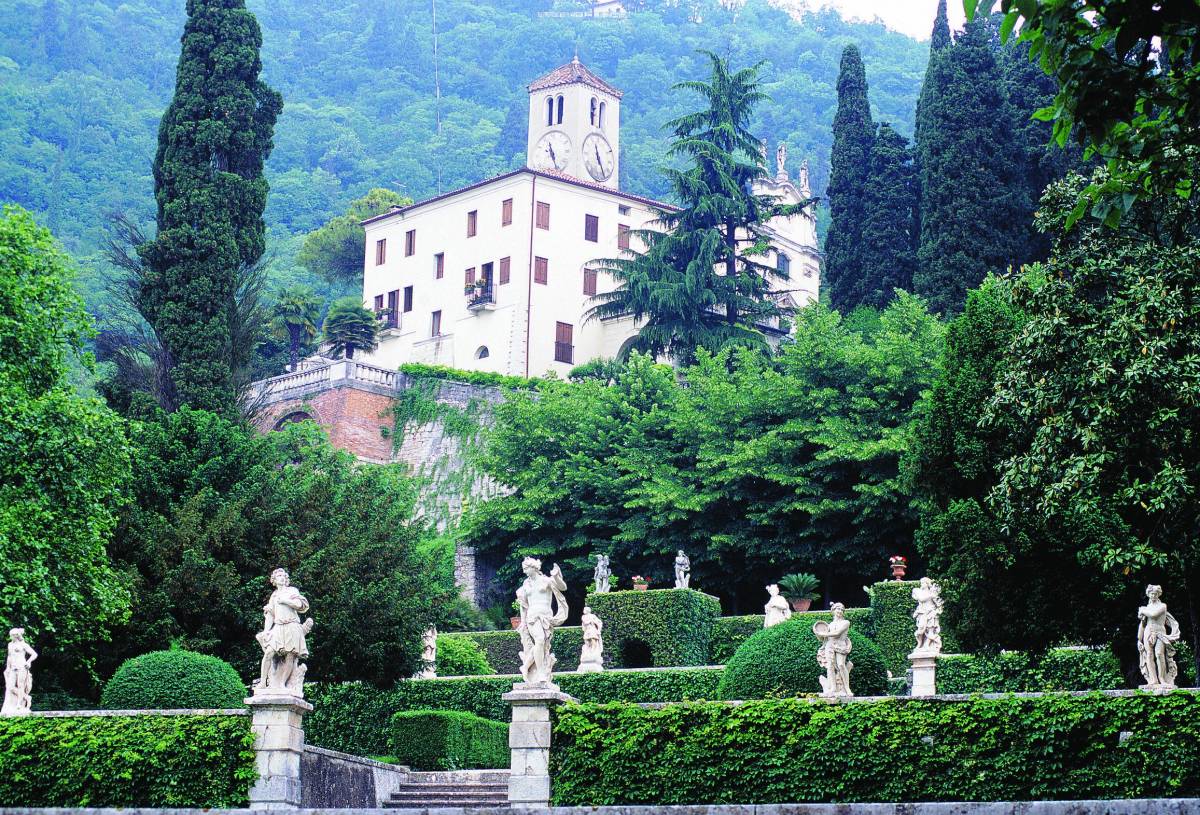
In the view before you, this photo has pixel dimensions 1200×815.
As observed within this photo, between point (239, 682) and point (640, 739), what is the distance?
7274 mm

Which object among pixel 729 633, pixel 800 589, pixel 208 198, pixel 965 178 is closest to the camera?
pixel 208 198

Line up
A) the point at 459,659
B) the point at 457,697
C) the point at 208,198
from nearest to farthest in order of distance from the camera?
the point at 457,697
the point at 208,198
the point at 459,659

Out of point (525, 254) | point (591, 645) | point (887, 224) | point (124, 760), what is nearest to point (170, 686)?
point (124, 760)

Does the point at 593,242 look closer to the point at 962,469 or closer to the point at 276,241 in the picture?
the point at 276,241

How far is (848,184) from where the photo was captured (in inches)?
2242

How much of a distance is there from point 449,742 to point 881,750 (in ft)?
42.7

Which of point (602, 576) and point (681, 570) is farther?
point (602, 576)

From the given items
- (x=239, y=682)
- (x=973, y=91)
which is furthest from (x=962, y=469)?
(x=973, y=91)

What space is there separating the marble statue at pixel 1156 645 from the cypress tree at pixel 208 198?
20240mm

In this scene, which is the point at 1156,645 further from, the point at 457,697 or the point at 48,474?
the point at 457,697

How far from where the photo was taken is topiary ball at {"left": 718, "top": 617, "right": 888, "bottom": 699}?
24031 mm

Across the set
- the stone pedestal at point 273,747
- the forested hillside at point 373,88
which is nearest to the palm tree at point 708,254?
the forested hillside at point 373,88

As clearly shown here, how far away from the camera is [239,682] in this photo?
24.9 m

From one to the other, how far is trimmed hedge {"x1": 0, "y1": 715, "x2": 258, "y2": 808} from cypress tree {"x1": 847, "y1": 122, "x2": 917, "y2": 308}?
35913 mm
